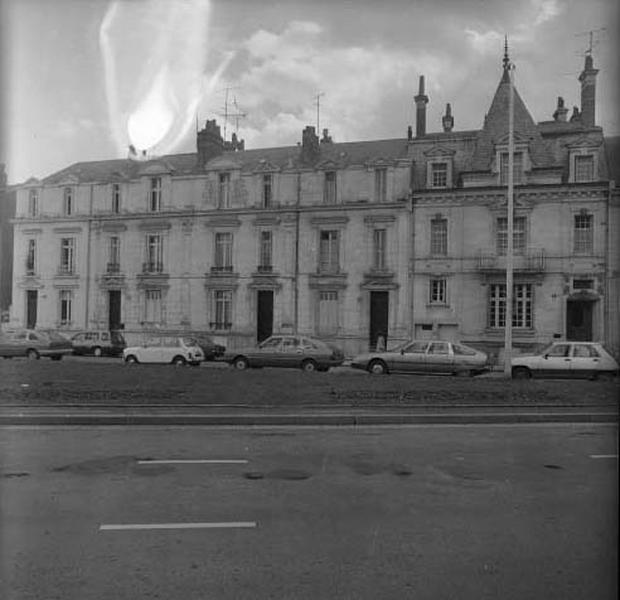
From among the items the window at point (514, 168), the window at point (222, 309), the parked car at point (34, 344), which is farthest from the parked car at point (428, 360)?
the window at point (514, 168)

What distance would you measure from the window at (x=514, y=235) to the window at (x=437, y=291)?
273 cm

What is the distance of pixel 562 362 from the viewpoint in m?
17.9

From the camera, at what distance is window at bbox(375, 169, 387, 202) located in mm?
29188

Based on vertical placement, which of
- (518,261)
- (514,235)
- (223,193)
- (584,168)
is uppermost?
(584,168)

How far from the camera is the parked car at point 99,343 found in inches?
869

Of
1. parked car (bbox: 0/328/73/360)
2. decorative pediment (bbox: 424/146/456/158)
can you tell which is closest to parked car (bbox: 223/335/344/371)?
parked car (bbox: 0/328/73/360)

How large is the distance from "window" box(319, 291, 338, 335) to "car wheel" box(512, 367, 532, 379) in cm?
1161

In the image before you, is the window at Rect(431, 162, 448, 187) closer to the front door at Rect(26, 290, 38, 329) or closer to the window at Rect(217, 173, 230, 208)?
the window at Rect(217, 173, 230, 208)

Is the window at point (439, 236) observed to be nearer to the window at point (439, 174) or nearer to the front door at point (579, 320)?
the window at point (439, 174)

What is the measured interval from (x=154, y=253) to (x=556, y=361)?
50.9ft

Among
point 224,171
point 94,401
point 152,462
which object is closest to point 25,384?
point 94,401

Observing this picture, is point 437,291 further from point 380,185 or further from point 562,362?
point 562,362

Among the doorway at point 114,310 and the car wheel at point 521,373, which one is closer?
the car wheel at point 521,373

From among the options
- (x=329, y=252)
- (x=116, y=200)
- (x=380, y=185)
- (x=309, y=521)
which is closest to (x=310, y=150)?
(x=380, y=185)
